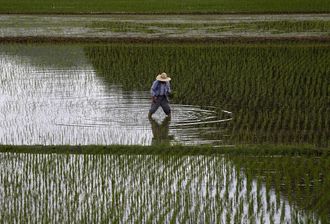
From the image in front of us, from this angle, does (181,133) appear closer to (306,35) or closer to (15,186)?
(15,186)

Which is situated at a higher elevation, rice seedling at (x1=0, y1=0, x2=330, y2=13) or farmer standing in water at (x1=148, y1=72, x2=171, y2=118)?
farmer standing in water at (x1=148, y1=72, x2=171, y2=118)

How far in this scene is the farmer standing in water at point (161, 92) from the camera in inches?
489

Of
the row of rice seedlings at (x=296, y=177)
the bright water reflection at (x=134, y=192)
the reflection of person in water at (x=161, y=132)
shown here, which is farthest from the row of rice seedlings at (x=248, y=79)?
the bright water reflection at (x=134, y=192)

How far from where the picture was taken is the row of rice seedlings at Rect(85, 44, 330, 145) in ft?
39.6

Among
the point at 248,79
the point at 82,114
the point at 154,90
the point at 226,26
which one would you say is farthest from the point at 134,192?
the point at 226,26

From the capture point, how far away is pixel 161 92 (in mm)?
12453

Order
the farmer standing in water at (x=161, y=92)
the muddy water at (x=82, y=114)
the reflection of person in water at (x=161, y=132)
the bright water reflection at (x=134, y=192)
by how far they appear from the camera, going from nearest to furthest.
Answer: the bright water reflection at (x=134, y=192), the reflection of person in water at (x=161, y=132), the muddy water at (x=82, y=114), the farmer standing in water at (x=161, y=92)

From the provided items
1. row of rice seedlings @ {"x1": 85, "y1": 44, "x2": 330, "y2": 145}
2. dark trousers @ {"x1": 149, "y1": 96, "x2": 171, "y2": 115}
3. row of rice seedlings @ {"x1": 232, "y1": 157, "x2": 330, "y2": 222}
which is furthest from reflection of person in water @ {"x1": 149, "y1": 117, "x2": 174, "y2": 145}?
row of rice seedlings @ {"x1": 232, "y1": 157, "x2": 330, "y2": 222}

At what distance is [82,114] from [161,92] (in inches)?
57.0

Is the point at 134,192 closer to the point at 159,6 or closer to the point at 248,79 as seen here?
the point at 248,79

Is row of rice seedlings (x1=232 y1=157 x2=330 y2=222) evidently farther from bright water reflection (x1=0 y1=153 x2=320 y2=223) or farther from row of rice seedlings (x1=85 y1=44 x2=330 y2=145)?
row of rice seedlings (x1=85 y1=44 x2=330 y2=145)

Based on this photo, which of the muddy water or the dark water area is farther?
the dark water area

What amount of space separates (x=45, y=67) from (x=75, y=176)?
9822 millimetres

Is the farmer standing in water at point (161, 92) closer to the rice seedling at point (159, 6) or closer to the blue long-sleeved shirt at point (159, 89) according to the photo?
the blue long-sleeved shirt at point (159, 89)
